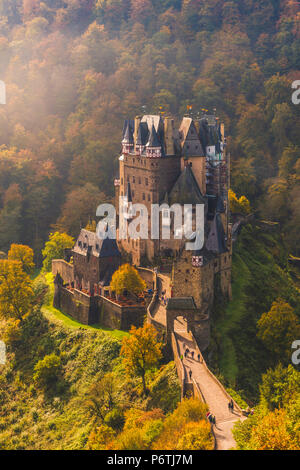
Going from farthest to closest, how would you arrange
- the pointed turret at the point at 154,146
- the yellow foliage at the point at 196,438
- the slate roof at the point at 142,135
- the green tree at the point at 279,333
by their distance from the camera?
1. the slate roof at the point at 142,135
2. the pointed turret at the point at 154,146
3. the green tree at the point at 279,333
4. the yellow foliage at the point at 196,438

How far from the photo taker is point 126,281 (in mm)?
58688

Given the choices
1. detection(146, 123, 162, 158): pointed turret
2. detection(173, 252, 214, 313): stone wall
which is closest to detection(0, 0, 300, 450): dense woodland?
detection(173, 252, 214, 313): stone wall

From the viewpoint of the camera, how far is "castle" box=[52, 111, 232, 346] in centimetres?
6088

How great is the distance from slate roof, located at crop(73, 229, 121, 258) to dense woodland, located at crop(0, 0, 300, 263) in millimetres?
25260

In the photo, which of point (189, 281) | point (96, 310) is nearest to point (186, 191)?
point (189, 281)

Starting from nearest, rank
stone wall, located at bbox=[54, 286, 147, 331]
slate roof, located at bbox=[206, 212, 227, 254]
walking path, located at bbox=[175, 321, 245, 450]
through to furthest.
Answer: walking path, located at bbox=[175, 321, 245, 450], stone wall, located at bbox=[54, 286, 147, 331], slate roof, located at bbox=[206, 212, 227, 254]

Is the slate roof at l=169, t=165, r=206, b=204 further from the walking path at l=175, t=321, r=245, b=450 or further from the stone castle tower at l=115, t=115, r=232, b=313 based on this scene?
the walking path at l=175, t=321, r=245, b=450

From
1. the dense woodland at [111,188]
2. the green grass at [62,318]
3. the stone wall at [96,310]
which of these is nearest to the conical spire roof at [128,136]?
the stone wall at [96,310]

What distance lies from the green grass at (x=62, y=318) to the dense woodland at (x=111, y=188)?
25 cm

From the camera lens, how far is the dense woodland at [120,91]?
98.0m

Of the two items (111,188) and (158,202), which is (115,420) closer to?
(158,202)

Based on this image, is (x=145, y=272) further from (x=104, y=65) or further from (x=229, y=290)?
(x=104, y=65)

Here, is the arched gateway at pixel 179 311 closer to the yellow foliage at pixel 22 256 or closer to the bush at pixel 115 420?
the bush at pixel 115 420

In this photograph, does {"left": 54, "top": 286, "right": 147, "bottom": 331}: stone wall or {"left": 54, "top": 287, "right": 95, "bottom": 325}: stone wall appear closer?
{"left": 54, "top": 286, "right": 147, "bottom": 331}: stone wall
